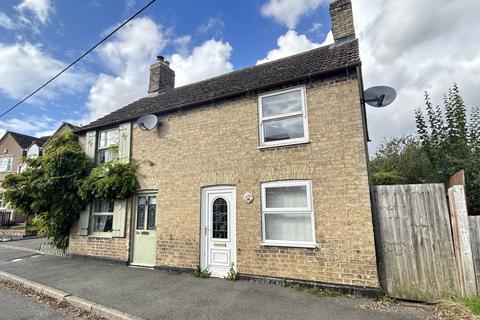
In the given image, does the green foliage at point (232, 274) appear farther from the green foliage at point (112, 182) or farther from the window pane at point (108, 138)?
the window pane at point (108, 138)

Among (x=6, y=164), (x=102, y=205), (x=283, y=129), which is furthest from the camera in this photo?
(x=6, y=164)

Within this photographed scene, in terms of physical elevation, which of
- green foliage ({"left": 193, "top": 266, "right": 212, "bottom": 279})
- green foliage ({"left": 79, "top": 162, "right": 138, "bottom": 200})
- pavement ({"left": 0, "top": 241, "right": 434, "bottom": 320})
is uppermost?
green foliage ({"left": 79, "top": 162, "right": 138, "bottom": 200})

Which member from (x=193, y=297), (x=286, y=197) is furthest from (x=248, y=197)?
(x=193, y=297)

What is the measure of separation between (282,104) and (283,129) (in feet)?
2.40

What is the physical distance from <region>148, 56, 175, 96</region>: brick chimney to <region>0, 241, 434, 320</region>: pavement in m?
8.04

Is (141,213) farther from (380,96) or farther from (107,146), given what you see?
(380,96)

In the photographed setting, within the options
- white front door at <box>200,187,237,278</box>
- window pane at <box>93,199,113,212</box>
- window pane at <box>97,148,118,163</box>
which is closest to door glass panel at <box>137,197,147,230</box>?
window pane at <box>93,199,113,212</box>

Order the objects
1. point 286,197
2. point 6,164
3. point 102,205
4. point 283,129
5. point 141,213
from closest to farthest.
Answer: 1. point 286,197
2. point 283,129
3. point 141,213
4. point 102,205
5. point 6,164

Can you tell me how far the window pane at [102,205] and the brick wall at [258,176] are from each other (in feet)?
3.77

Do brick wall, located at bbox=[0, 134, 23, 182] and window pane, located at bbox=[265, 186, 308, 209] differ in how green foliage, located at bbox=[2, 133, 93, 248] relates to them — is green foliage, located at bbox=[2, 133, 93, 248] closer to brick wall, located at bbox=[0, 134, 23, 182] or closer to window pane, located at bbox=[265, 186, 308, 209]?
window pane, located at bbox=[265, 186, 308, 209]

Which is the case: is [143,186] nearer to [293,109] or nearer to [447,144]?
[293,109]

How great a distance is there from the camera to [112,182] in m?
8.58

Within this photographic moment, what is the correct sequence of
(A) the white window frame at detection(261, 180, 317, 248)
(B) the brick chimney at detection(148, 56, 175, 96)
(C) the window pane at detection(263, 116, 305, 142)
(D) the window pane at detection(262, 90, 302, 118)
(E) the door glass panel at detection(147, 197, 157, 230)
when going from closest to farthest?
(A) the white window frame at detection(261, 180, 317, 248), (C) the window pane at detection(263, 116, 305, 142), (D) the window pane at detection(262, 90, 302, 118), (E) the door glass panel at detection(147, 197, 157, 230), (B) the brick chimney at detection(148, 56, 175, 96)

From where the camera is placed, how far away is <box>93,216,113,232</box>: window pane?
9.34m
